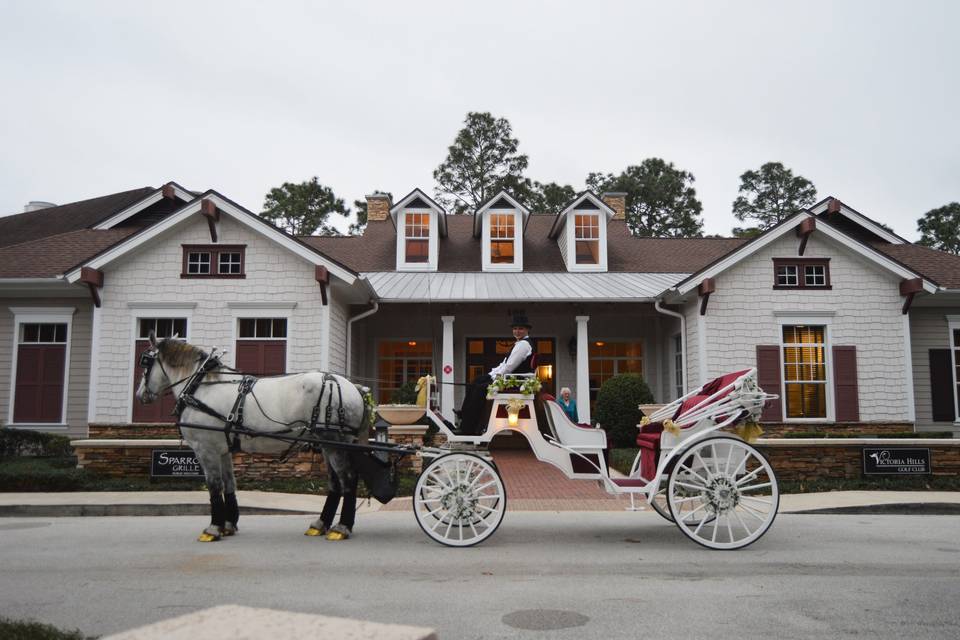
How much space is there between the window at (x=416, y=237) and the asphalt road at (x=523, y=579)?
11.0 meters

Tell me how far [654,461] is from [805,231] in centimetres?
924

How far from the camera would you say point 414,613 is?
4621 millimetres

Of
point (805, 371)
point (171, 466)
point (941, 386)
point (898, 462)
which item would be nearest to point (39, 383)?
point (171, 466)

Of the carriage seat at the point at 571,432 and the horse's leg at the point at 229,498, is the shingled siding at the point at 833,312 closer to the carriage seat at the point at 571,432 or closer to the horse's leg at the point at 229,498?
the carriage seat at the point at 571,432

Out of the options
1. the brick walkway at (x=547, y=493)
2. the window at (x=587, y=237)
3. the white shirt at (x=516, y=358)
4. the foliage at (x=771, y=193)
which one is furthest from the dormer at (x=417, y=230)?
the foliage at (x=771, y=193)

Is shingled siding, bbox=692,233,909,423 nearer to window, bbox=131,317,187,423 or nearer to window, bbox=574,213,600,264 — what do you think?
window, bbox=574,213,600,264

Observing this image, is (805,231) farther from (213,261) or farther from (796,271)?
(213,261)

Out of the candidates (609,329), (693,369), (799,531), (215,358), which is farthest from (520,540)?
(609,329)

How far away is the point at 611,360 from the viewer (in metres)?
18.2

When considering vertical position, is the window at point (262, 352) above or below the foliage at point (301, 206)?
below

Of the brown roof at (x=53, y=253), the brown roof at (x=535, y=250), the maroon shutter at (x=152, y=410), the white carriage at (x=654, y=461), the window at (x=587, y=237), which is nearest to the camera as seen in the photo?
the white carriage at (x=654, y=461)

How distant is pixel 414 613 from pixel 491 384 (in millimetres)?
3092

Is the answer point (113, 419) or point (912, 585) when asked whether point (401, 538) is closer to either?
point (912, 585)

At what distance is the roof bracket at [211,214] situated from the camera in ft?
45.5
